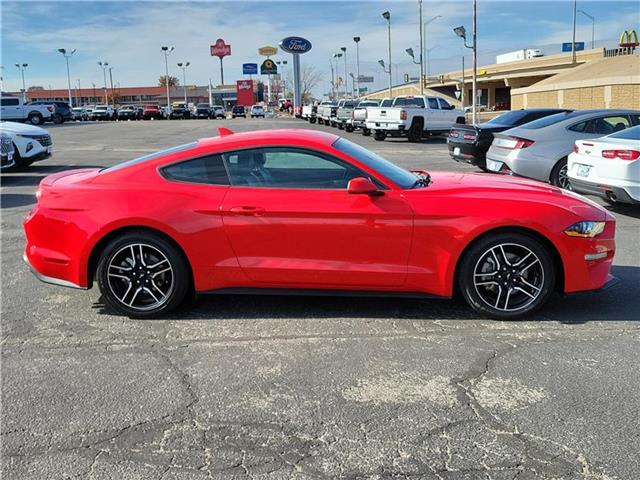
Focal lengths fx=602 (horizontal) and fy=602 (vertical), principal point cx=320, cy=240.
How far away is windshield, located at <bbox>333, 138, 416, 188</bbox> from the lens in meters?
4.83

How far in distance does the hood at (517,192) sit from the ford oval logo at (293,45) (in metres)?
64.5

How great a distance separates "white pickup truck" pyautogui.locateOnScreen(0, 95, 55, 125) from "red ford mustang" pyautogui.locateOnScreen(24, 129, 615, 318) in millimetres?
43847

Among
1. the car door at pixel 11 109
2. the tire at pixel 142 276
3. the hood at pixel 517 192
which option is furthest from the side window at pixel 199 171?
the car door at pixel 11 109

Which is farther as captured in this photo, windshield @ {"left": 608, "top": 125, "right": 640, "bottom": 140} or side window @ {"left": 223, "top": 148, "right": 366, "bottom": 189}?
windshield @ {"left": 608, "top": 125, "right": 640, "bottom": 140}

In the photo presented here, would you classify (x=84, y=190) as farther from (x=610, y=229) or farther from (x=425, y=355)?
(x=610, y=229)

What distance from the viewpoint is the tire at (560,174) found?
11008mm

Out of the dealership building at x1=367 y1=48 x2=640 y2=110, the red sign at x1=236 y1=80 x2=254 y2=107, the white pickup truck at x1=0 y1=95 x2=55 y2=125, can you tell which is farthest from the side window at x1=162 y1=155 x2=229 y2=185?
the red sign at x1=236 y1=80 x2=254 y2=107

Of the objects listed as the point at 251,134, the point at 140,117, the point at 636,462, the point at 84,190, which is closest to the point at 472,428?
the point at 636,462

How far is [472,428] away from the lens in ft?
10.6

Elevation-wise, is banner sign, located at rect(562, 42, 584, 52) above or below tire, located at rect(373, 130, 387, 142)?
above

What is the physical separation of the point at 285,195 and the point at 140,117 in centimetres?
6855

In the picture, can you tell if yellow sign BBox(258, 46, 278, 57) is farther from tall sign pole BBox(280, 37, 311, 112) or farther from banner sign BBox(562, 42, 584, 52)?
banner sign BBox(562, 42, 584, 52)

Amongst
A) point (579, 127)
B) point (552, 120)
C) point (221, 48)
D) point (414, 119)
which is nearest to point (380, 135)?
point (414, 119)

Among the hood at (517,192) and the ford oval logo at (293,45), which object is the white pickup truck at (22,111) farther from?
the hood at (517,192)
